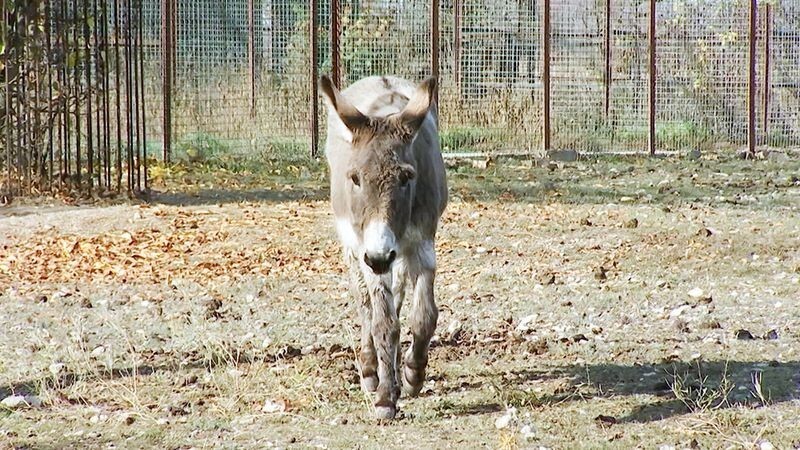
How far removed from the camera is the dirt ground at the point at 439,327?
5.94 metres

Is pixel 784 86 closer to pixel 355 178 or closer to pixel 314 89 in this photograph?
pixel 314 89

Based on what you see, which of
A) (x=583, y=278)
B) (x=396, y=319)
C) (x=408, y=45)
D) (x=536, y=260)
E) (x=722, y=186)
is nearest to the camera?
(x=396, y=319)

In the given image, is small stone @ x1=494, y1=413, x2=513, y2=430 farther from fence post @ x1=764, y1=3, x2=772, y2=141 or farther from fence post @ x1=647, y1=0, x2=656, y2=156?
fence post @ x1=764, y1=3, x2=772, y2=141

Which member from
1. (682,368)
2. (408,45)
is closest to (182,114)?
(408,45)

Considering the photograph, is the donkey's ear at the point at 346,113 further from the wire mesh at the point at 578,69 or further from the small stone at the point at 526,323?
the wire mesh at the point at 578,69

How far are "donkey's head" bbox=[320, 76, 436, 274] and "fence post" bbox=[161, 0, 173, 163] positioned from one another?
36.8 feet

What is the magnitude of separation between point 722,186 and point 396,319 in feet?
30.6

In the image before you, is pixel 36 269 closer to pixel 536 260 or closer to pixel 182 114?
pixel 536 260

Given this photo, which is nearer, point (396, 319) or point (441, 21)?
point (396, 319)

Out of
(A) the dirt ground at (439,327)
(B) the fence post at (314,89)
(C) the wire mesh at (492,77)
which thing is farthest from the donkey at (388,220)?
(C) the wire mesh at (492,77)

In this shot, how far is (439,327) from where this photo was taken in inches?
318

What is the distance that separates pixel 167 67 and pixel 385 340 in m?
11.7

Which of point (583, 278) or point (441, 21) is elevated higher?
point (441, 21)

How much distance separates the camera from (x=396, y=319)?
6.28m
